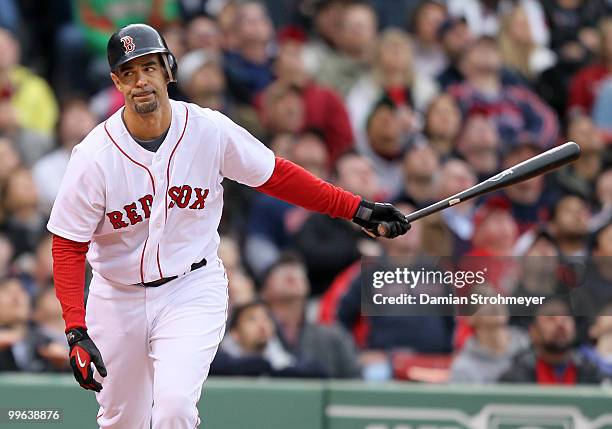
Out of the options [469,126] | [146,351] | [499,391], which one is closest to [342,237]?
[469,126]

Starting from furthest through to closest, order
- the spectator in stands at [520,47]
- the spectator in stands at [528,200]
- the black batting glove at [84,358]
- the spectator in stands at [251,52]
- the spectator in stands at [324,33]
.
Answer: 1. the spectator in stands at [520,47]
2. the spectator in stands at [324,33]
3. the spectator in stands at [251,52]
4. the spectator in stands at [528,200]
5. the black batting glove at [84,358]

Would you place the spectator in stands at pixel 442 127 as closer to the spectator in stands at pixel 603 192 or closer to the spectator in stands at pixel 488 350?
the spectator in stands at pixel 603 192

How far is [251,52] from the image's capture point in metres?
9.07

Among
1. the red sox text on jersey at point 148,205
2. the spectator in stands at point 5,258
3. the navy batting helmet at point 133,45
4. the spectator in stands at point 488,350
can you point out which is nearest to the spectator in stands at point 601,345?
the spectator in stands at point 488,350

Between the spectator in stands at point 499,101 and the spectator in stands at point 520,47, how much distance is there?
0.39 metres

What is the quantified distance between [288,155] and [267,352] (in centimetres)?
181

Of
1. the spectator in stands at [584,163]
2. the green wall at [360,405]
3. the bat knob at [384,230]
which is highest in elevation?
the spectator in stands at [584,163]

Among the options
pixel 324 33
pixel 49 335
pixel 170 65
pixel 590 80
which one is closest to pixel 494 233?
pixel 590 80

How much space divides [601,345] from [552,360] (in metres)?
0.30

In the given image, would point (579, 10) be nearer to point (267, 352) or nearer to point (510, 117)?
point (510, 117)

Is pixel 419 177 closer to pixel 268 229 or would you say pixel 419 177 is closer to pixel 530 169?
pixel 268 229

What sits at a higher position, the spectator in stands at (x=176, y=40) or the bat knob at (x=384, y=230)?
the spectator in stands at (x=176, y=40)

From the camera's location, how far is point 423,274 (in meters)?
5.65

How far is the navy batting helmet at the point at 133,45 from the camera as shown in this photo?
443cm
